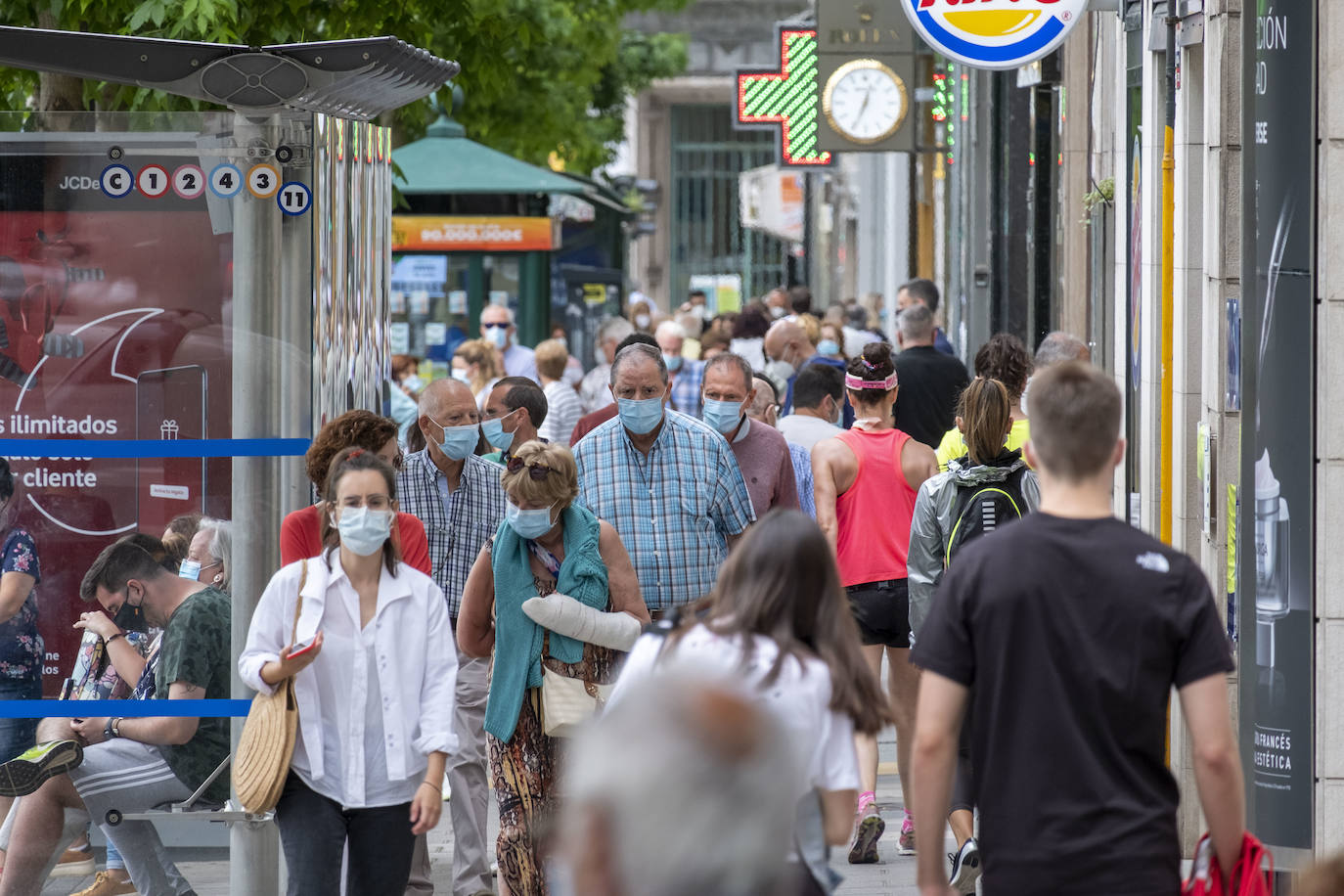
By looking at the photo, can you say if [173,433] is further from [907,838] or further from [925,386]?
[925,386]

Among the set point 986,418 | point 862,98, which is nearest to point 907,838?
point 986,418

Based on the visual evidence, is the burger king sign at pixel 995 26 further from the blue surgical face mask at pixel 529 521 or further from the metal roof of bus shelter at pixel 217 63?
the blue surgical face mask at pixel 529 521

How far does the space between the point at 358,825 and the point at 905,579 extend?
10.5ft

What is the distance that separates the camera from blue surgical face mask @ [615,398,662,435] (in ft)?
23.4

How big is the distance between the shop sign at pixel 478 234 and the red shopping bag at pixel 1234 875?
50.9ft

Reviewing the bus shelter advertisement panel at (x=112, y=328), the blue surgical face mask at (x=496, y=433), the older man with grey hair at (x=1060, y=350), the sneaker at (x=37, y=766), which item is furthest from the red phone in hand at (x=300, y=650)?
the older man with grey hair at (x=1060, y=350)

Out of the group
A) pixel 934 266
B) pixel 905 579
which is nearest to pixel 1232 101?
pixel 905 579

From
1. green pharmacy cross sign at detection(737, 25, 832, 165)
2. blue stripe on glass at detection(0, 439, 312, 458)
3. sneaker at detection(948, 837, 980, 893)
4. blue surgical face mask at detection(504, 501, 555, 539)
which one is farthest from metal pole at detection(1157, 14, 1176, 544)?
green pharmacy cross sign at detection(737, 25, 832, 165)

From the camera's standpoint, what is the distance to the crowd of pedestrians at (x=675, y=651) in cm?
380

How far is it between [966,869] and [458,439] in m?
2.52

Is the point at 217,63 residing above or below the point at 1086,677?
above

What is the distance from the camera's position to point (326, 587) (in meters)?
5.31

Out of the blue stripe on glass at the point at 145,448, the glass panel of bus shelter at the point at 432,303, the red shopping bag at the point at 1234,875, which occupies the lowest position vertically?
the red shopping bag at the point at 1234,875

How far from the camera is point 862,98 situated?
16.9 metres
